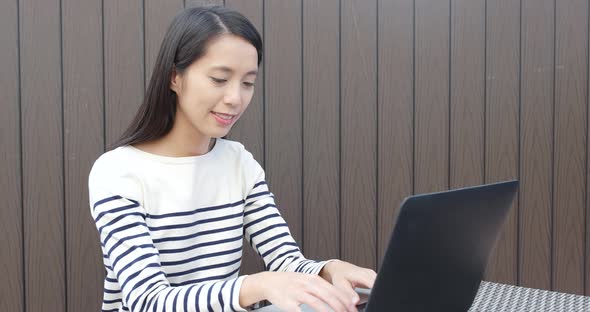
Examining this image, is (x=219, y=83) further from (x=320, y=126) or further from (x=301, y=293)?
(x=320, y=126)

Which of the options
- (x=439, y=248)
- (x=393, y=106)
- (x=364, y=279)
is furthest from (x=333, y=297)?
(x=393, y=106)

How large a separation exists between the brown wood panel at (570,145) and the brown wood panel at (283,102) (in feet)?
3.06

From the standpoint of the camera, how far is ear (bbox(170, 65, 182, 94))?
1305 mm

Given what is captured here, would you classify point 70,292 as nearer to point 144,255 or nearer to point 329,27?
point 144,255

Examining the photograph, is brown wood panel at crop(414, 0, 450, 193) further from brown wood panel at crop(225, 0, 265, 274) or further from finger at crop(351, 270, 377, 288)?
finger at crop(351, 270, 377, 288)

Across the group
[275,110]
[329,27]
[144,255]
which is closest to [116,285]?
[144,255]

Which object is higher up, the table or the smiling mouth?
the smiling mouth

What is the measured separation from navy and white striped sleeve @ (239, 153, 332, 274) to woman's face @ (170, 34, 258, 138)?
242 millimetres

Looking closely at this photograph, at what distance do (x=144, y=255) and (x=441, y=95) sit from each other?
4.56 ft

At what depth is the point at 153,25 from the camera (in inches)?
76.2

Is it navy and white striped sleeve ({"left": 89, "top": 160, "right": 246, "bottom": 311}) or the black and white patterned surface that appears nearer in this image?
navy and white striped sleeve ({"left": 89, "top": 160, "right": 246, "bottom": 311})

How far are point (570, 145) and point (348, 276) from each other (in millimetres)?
1486

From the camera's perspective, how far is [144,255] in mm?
1120

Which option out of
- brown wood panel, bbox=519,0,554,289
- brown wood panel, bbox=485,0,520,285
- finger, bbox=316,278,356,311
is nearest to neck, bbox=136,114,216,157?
finger, bbox=316,278,356,311
